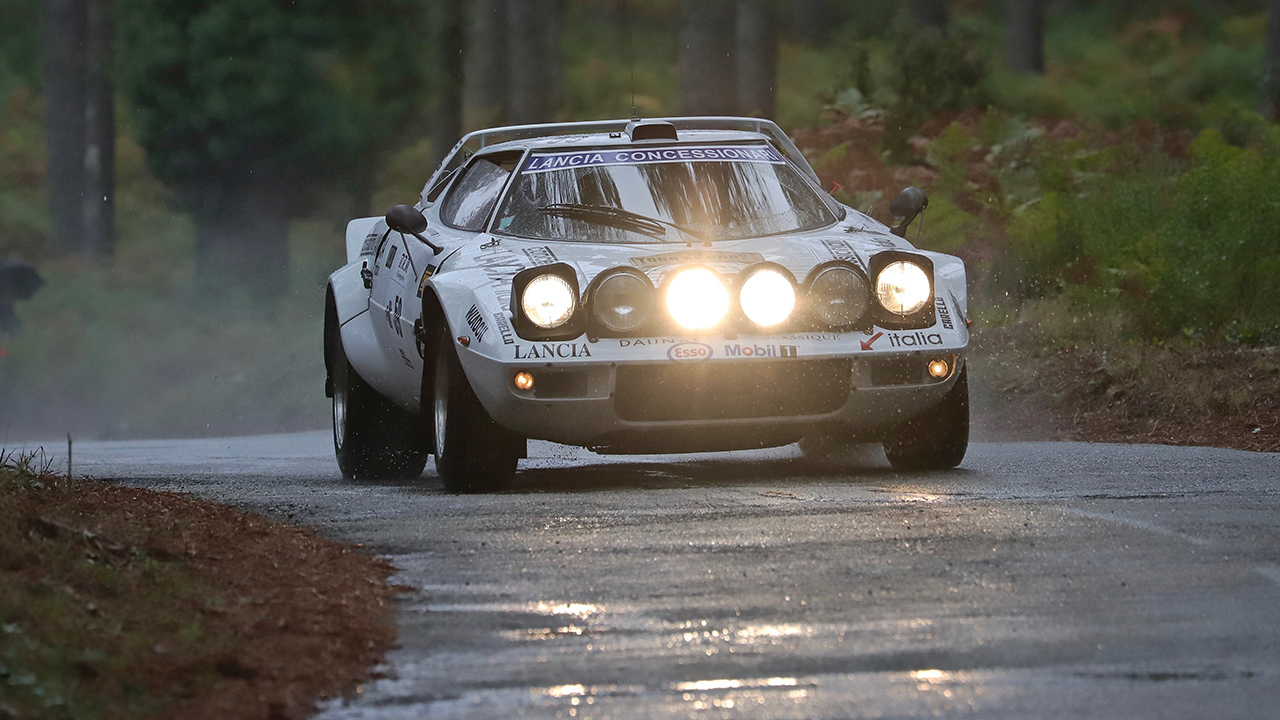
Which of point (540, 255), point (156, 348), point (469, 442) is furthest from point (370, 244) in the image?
point (156, 348)

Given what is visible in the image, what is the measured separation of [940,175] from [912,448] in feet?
45.4

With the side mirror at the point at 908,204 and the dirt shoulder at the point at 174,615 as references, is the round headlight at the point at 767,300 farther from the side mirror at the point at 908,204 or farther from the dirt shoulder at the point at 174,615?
the dirt shoulder at the point at 174,615

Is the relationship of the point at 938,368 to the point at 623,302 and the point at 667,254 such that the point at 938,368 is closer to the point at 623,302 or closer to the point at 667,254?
the point at 667,254

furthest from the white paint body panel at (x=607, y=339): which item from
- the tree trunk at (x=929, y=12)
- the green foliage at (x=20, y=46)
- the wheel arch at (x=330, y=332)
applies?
the green foliage at (x=20, y=46)

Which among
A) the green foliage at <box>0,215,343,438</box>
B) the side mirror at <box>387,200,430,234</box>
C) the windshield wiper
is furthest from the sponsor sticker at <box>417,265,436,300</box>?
the green foliage at <box>0,215,343,438</box>

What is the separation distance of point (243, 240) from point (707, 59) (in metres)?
8.81

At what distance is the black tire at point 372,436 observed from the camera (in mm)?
10945

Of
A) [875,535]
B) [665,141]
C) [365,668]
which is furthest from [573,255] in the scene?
[365,668]

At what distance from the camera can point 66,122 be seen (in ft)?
122

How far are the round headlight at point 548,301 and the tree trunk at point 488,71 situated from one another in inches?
1064

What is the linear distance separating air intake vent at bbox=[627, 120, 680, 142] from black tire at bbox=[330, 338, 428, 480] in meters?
1.98

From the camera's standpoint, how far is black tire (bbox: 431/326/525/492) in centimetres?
869

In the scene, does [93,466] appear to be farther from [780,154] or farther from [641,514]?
[641,514]

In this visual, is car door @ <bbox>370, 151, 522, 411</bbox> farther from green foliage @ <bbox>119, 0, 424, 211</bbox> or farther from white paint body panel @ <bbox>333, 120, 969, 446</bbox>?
green foliage @ <bbox>119, 0, 424, 211</bbox>
